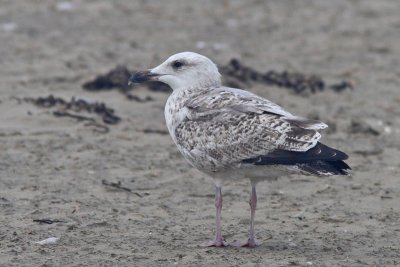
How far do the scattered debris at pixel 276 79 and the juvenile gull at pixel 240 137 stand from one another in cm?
409

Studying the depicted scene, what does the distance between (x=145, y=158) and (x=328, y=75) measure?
159 inches

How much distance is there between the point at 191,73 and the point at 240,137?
848mm

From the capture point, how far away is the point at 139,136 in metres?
9.39

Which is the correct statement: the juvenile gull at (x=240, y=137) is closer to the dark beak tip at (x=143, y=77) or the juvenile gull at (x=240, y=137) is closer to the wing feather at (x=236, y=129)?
the wing feather at (x=236, y=129)

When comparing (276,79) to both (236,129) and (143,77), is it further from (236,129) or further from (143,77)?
(236,129)

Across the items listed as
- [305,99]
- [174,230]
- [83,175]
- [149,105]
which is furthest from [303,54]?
[174,230]

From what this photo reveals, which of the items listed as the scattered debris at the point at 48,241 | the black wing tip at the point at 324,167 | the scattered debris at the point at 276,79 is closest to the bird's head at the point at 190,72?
the black wing tip at the point at 324,167

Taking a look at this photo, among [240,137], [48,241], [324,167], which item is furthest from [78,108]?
[324,167]

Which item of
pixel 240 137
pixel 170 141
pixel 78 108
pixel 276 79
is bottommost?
pixel 170 141

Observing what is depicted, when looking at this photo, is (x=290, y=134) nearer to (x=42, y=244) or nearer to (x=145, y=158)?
(x=42, y=244)

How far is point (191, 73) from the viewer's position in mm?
7301

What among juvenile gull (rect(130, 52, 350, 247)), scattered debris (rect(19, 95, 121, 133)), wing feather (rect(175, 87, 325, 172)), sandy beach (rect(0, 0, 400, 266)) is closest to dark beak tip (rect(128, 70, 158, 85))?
juvenile gull (rect(130, 52, 350, 247))

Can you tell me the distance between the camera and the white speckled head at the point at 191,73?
23.9 feet

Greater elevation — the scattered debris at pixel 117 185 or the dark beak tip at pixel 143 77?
the dark beak tip at pixel 143 77
